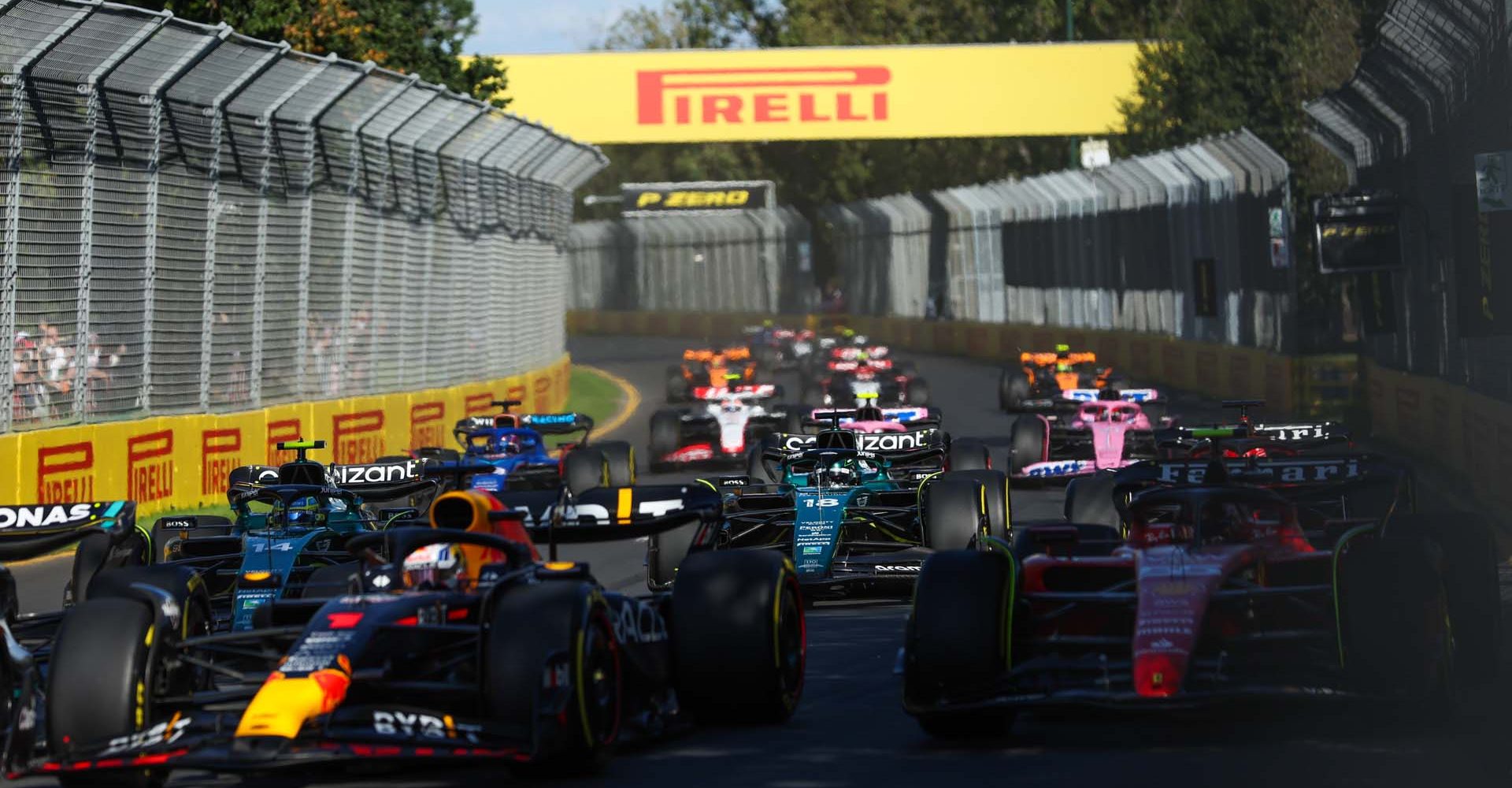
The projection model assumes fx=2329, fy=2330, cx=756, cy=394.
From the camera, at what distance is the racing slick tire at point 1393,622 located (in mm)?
8578

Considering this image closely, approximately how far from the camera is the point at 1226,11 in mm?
56031

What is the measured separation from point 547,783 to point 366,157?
63.2 feet

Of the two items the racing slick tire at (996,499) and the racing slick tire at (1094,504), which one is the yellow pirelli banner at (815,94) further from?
the racing slick tire at (1094,504)

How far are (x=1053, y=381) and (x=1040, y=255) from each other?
23987 mm

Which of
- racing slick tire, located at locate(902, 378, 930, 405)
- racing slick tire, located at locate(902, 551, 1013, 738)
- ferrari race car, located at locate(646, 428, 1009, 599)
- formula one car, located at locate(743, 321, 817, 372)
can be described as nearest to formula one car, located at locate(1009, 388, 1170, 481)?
ferrari race car, located at locate(646, 428, 1009, 599)

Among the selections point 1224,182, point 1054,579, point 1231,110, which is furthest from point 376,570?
point 1231,110

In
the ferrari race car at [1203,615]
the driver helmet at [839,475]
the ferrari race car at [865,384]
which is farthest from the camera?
the ferrari race car at [865,384]

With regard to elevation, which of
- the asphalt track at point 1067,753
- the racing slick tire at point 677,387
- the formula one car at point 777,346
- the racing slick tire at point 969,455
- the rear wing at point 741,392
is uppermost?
the formula one car at point 777,346

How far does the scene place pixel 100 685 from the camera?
7.93 metres

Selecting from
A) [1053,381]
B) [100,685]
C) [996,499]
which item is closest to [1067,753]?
[100,685]

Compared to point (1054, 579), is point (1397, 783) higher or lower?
lower

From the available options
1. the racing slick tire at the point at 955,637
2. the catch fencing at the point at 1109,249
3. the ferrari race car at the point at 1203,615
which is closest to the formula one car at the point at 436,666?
the racing slick tire at the point at 955,637

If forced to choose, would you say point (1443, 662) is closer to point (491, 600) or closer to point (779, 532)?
point (491, 600)

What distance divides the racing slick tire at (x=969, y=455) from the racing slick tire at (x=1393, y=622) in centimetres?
926
